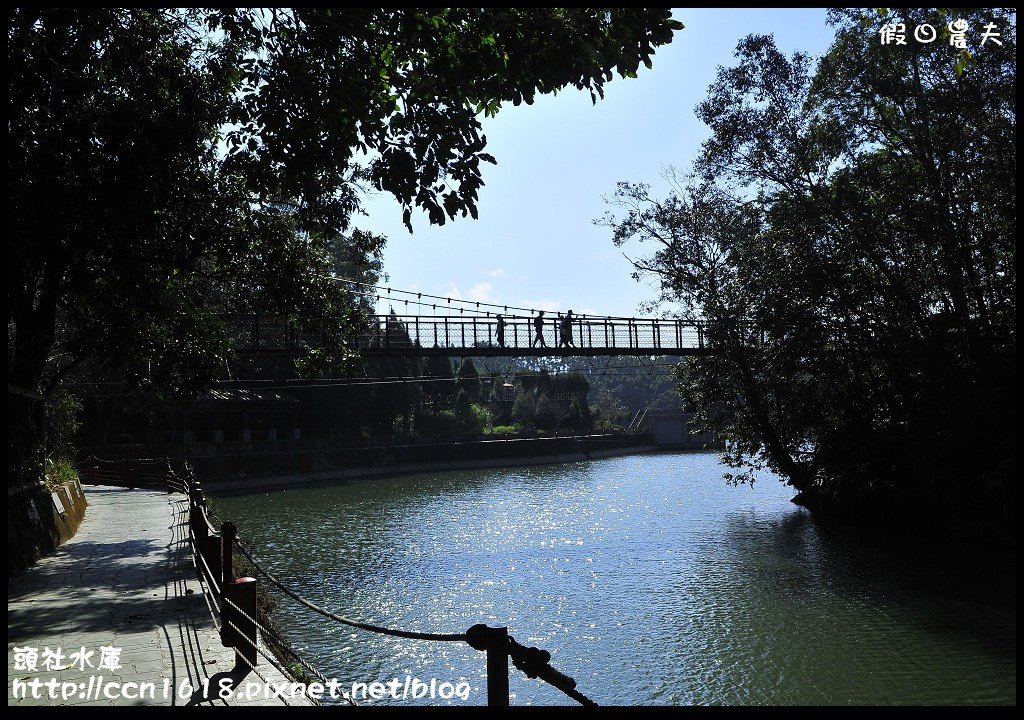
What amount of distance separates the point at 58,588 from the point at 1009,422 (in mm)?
12755

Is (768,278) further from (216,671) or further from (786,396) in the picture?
(216,671)

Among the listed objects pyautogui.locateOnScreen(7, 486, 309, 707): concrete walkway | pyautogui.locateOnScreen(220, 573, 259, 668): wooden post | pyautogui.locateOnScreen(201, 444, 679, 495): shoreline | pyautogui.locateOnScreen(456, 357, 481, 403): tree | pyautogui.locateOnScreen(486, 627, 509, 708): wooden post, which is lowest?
pyautogui.locateOnScreen(201, 444, 679, 495): shoreline

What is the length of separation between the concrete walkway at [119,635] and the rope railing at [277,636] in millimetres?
200

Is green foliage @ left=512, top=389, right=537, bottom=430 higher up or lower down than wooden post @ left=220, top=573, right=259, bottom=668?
higher up

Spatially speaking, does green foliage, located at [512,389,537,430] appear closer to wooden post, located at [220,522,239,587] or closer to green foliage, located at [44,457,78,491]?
green foliage, located at [44,457,78,491]

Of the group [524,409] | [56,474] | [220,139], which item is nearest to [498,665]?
[220,139]

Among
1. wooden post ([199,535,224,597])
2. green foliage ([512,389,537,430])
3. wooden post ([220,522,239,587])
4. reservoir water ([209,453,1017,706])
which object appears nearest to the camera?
wooden post ([220,522,239,587])

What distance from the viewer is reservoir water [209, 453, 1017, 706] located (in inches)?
287

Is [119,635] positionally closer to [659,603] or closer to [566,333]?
[659,603]

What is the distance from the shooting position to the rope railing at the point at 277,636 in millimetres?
2977

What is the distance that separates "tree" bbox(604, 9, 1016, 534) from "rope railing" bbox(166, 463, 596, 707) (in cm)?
1012

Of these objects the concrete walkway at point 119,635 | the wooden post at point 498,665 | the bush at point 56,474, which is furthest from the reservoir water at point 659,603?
the wooden post at point 498,665

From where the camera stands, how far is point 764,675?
7516 mm

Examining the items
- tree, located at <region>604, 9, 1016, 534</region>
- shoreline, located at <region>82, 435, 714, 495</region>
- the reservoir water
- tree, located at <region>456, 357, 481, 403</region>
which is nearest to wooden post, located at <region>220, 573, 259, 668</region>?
the reservoir water
